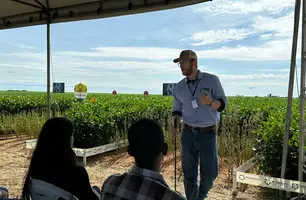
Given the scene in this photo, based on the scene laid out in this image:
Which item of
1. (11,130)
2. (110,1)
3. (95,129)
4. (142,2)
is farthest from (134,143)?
(11,130)

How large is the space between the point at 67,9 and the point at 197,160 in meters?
2.79

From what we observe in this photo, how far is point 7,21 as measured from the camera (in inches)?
201

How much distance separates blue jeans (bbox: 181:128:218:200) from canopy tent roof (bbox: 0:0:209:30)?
1535 millimetres

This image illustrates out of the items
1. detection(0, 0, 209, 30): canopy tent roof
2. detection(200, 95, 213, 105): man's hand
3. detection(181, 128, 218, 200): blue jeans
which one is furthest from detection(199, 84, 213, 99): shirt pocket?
detection(0, 0, 209, 30): canopy tent roof

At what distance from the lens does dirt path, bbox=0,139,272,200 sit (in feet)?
15.9

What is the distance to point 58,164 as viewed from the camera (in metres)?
1.87

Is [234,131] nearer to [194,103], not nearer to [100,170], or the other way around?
[100,170]

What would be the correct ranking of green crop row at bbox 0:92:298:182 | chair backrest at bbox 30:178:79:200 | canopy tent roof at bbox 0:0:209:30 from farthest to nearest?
green crop row at bbox 0:92:298:182 < canopy tent roof at bbox 0:0:209:30 < chair backrest at bbox 30:178:79:200

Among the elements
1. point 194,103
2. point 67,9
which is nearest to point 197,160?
point 194,103

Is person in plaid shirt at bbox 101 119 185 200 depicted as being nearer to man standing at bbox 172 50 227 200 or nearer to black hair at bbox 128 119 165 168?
black hair at bbox 128 119 165 168

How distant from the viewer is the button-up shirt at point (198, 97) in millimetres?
3449

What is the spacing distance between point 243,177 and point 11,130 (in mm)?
8936

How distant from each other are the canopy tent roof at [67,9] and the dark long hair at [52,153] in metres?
2.28

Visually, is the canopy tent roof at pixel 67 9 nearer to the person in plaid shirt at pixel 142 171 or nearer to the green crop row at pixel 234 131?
the person in plaid shirt at pixel 142 171
